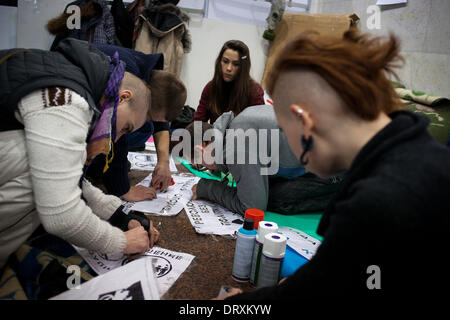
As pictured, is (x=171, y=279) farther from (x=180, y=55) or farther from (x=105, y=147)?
(x=180, y=55)

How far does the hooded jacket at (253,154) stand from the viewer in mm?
1353

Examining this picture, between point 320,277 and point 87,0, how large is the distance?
309 cm

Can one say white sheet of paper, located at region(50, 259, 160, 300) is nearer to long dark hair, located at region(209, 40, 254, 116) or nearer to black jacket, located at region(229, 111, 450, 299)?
black jacket, located at region(229, 111, 450, 299)

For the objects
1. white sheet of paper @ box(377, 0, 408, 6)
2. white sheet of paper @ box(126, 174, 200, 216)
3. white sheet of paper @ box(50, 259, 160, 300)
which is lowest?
white sheet of paper @ box(126, 174, 200, 216)

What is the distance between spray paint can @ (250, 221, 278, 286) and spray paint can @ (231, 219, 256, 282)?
18mm

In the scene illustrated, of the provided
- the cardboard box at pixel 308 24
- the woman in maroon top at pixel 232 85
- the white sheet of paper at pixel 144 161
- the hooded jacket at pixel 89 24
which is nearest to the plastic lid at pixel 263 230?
the white sheet of paper at pixel 144 161

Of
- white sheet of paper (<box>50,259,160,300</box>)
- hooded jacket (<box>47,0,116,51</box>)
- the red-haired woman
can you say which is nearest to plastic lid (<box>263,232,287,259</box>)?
the red-haired woman

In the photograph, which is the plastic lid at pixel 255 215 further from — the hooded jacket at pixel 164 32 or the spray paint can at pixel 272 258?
the hooded jacket at pixel 164 32

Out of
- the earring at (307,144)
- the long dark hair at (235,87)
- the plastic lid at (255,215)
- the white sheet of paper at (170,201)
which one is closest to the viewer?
the earring at (307,144)

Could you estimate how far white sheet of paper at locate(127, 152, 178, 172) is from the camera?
2114 millimetres

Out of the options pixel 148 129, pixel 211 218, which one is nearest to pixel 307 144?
pixel 211 218

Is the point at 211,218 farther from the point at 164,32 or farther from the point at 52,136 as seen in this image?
the point at 164,32

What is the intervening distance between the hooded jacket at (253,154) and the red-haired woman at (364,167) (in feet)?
2.16
